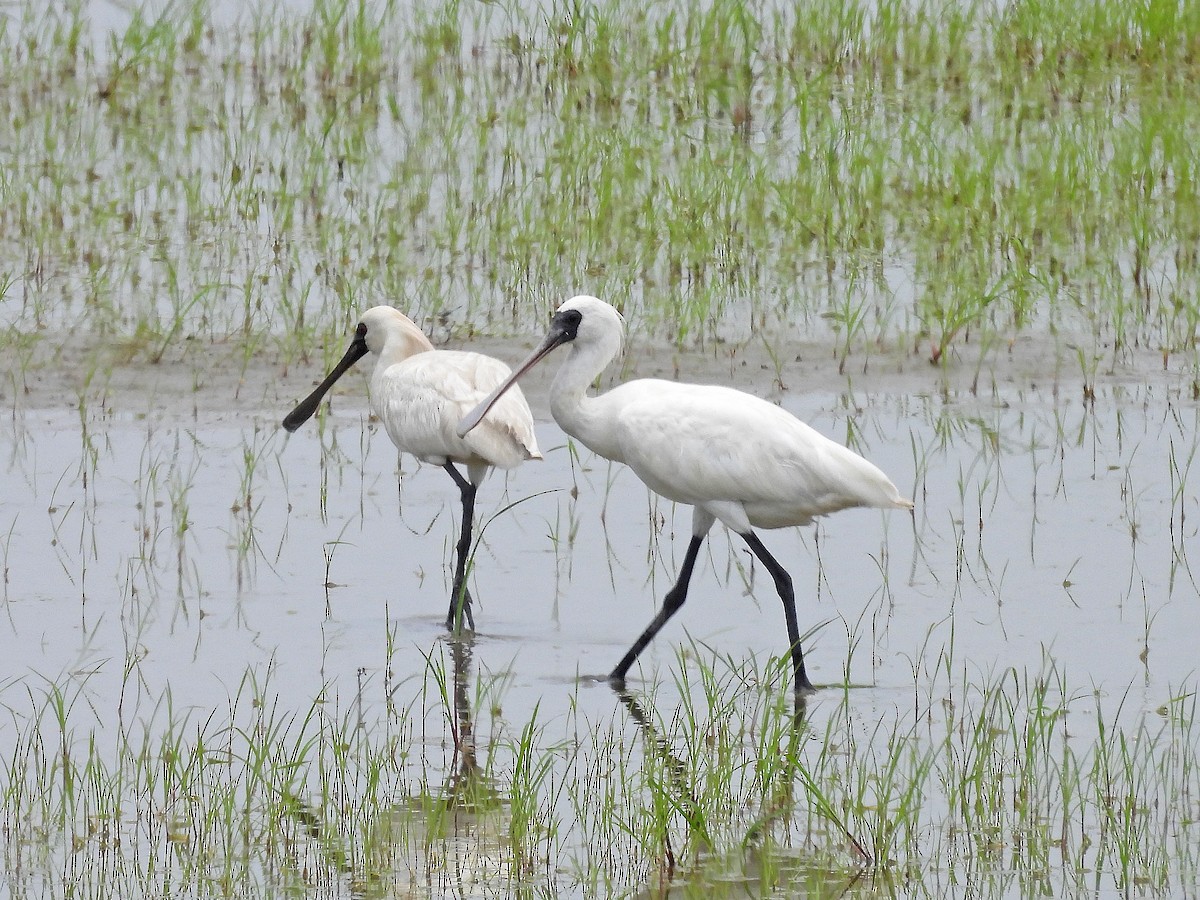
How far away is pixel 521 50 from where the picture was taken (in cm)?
1459

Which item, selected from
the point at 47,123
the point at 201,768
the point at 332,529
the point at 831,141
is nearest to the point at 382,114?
the point at 47,123

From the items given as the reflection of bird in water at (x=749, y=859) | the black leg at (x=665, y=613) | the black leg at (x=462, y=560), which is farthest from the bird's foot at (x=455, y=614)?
the reflection of bird in water at (x=749, y=859)

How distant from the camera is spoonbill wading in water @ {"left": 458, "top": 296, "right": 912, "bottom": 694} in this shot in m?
6.34

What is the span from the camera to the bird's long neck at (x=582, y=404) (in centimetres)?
656

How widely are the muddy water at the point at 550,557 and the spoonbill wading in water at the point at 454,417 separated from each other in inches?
10.5

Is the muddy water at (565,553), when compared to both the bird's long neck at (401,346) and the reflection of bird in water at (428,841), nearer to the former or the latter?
the bird's long neck at (401,346)

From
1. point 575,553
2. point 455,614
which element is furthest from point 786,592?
point 575,553

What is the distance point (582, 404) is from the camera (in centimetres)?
658

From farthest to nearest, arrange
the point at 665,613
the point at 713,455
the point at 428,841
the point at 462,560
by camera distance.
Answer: the point at 462,560
the point at 665,613
the point at 713,455
the point at 428,841

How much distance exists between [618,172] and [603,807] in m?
7.11

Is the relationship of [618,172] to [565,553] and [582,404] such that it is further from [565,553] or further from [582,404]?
[582,404]

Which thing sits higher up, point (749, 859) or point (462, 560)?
point (462, 560)

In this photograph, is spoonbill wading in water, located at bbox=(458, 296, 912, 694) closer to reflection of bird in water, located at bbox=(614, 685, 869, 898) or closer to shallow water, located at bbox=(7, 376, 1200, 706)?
shallow water, located at bbox=(7, 376, 1200, 706)

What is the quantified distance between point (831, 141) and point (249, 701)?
7121 millimetres
